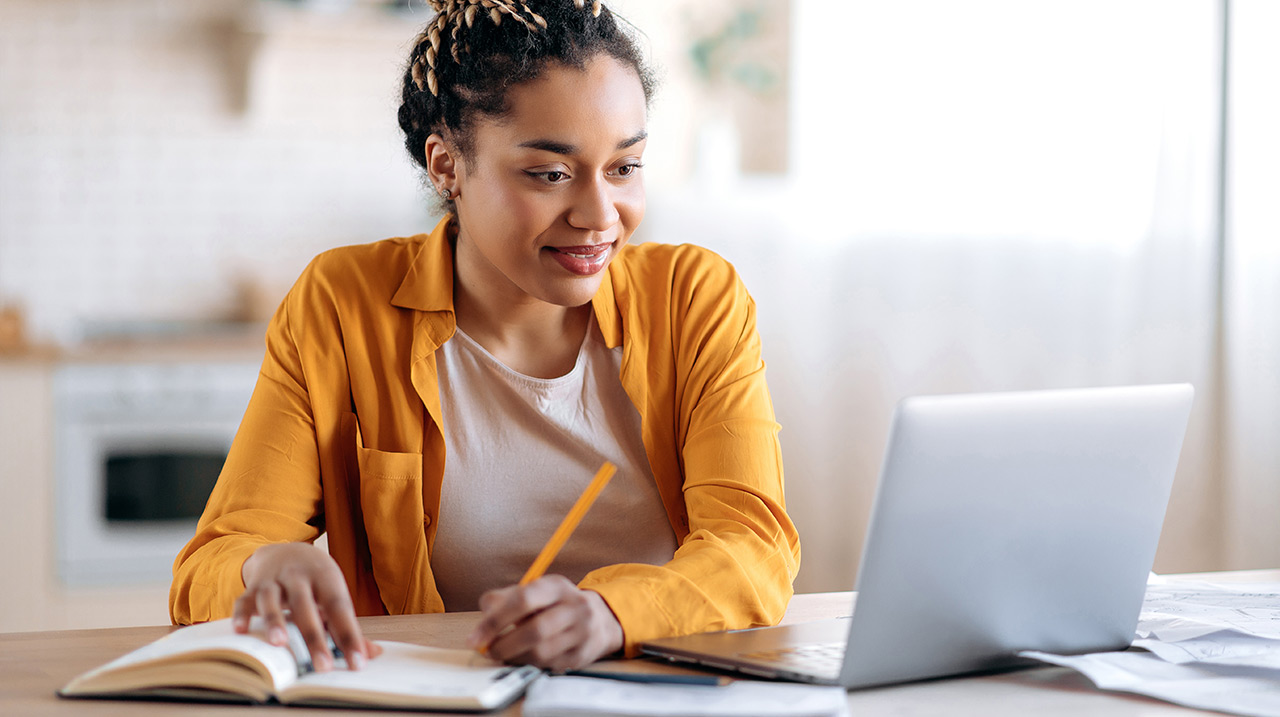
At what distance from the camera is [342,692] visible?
0.80m

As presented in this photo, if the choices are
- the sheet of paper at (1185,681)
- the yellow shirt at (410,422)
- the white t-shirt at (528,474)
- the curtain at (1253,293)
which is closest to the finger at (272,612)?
the yellow shirt at (410,422)

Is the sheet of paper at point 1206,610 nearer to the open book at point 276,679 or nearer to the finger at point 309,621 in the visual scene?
the open book at point 276,679

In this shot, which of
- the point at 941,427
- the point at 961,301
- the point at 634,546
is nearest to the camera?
the point at 941,427

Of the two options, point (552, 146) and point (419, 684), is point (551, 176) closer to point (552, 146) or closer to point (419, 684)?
point (552, 146)

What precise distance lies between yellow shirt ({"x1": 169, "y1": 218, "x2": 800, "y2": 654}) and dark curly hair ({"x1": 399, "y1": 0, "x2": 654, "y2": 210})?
0.57 feet

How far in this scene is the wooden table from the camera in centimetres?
81

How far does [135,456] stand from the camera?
9.87ft

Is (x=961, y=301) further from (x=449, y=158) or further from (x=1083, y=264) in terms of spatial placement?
(x=449, y=158)

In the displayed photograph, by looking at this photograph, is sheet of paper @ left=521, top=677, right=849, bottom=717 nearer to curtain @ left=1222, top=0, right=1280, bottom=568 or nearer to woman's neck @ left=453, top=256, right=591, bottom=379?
woman's neck @ left=453, top=256, right=591, bottom=379

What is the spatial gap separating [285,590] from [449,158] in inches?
26.2

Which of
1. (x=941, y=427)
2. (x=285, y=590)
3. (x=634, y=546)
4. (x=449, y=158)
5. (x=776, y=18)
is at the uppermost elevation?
(x=776, y=18)

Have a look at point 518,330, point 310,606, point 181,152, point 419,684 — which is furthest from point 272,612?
point 181,152

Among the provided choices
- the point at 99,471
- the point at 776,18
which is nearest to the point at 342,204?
the point at 99,471

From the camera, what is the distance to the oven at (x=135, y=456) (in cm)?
294
